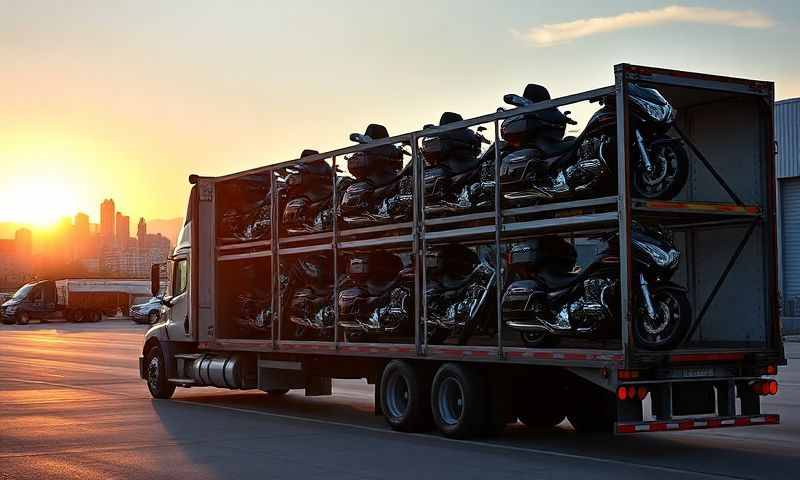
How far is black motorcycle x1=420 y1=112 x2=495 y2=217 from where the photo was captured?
44.9ft

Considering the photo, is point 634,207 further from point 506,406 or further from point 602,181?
point 506,406

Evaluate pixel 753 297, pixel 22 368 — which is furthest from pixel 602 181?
pixel 22 368

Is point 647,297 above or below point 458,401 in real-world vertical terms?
above

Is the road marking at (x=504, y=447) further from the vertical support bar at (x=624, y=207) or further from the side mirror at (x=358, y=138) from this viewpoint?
the side mirror at (x=358, y=138)

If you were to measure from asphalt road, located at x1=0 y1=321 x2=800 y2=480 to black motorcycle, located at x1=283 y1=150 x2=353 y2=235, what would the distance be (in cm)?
261

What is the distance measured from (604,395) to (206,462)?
4.82m

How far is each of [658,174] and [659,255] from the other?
81 cm

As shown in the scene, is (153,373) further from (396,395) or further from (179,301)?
(396,395)

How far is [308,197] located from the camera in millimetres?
16719

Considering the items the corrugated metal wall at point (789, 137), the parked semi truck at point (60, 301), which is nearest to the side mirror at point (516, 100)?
the corrugated metal wall at point (789, 137)

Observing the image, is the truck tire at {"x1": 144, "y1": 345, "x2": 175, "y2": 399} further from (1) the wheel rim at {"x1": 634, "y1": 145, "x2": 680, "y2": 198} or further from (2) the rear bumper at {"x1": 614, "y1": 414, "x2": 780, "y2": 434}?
(1) the wheel rim at {"x1": 634, "y1": 145, "x2": 680, "y2": 198}

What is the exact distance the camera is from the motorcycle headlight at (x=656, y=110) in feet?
37.9

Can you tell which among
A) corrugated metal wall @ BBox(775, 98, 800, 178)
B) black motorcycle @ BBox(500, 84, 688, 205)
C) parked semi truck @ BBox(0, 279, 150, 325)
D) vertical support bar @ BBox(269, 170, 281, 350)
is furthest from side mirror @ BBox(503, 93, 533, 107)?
parked semi truck @ BBox(0, 279, 150, 325)

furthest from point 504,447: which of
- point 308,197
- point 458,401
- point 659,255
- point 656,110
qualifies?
point 308,197
